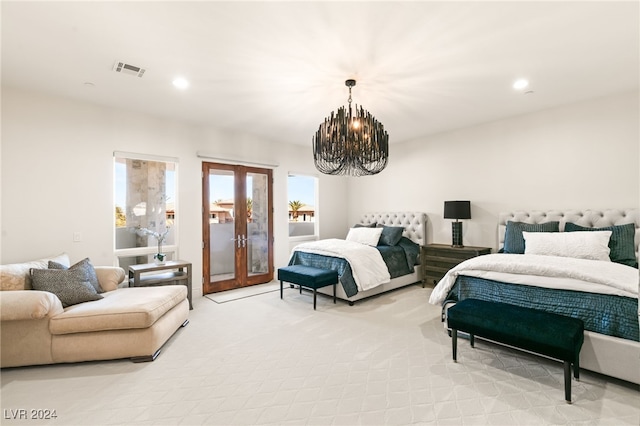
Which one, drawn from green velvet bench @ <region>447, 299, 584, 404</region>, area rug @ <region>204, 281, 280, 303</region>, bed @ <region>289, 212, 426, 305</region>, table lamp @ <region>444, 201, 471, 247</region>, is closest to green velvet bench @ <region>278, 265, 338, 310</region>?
bed @ <region>289, 212, 426, 305</region>

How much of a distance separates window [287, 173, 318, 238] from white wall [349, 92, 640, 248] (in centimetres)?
149

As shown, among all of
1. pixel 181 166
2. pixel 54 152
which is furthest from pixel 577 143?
pixel 54 152

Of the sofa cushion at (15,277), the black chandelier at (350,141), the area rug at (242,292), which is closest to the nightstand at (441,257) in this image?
the black chandelier at (350,141)

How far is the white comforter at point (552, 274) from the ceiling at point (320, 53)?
75.9 inches

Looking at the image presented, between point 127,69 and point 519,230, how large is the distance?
5010 mm

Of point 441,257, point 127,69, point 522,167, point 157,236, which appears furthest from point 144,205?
point 522,167

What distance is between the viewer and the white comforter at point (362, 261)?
416cm

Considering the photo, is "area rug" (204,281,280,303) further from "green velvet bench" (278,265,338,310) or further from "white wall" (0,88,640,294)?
"green velvet bench" (278,265,338,310)

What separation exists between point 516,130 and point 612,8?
8.41 feet

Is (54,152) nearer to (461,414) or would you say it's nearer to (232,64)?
(232,64)

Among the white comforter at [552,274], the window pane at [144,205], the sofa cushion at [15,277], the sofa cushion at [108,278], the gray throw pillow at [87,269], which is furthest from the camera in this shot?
the window pane at [144,205]

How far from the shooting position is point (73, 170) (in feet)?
11.9

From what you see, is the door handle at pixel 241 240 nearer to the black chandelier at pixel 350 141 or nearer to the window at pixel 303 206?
the window at pixel 303 206

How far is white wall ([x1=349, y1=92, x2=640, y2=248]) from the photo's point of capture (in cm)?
370
